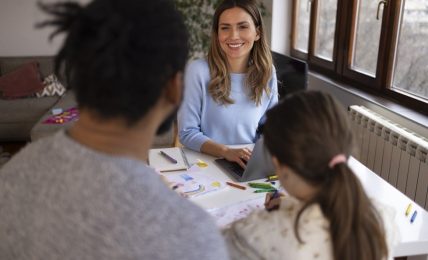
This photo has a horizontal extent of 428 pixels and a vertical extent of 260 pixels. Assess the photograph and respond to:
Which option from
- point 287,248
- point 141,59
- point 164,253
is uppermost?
point 141,59

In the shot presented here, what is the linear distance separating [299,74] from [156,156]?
92 centimetres

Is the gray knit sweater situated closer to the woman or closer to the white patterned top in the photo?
the white patterned top

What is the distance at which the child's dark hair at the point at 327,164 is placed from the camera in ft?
2.72

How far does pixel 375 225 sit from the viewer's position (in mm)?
875

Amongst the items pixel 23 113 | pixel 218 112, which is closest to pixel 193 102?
pixel 218 112

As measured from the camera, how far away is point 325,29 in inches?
135

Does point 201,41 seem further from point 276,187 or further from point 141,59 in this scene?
point 141,59

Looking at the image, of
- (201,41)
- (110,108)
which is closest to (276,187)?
(110,108)

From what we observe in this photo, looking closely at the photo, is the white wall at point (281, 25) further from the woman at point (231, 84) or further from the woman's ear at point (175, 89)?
the woman's ear at point (175, 89)

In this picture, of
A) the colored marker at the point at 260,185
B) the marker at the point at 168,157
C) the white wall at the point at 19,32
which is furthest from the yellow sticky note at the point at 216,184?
the white wall at the point at 19,32

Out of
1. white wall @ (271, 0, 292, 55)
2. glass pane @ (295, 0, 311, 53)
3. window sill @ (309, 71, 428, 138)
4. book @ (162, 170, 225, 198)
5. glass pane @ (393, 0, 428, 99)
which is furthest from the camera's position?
white wall @ (271, 0, 292, 55)

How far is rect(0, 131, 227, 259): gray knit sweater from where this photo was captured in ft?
1.96

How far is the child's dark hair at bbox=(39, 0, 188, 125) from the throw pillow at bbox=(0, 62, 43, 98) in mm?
3849

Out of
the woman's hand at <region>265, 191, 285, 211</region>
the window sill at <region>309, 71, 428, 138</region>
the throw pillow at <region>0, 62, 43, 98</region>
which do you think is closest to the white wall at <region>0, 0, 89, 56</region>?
the throw pillow at <region>0, 62, 43, 98</region>
